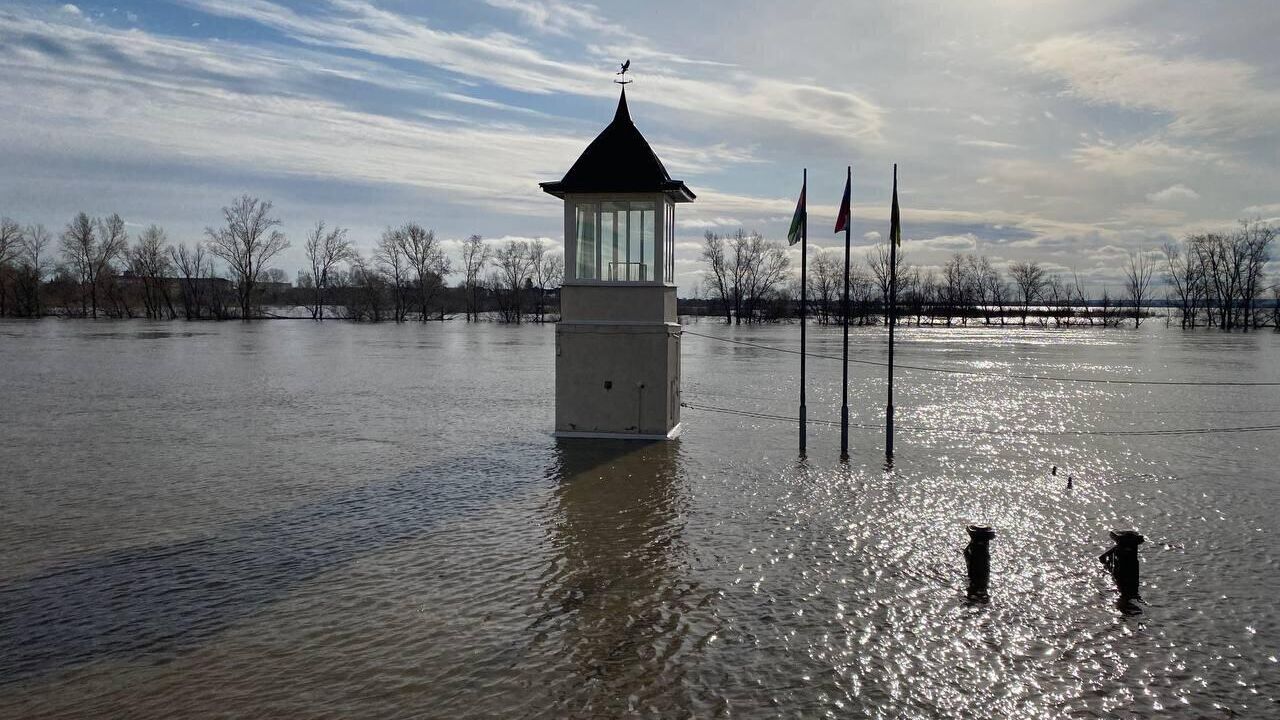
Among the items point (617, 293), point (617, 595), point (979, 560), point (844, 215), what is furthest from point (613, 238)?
point (979, 560)

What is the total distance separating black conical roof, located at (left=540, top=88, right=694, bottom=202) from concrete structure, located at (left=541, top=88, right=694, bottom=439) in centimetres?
2

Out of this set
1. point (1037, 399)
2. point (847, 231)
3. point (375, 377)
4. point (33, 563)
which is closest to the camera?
point (33, 563)

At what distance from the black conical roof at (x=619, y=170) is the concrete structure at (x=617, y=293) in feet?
0.07

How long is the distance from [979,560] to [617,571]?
148 inches

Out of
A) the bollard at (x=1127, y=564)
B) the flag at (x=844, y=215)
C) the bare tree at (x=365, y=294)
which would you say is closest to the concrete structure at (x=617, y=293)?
the flag at (x=844, y=215)

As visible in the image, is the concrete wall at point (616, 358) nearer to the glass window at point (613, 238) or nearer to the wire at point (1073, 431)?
the glass window at point (613, 238)

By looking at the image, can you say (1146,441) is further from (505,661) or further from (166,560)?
(166,560)

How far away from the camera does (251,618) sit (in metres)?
7.29

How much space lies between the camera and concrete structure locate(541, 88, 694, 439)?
1631 centimetres

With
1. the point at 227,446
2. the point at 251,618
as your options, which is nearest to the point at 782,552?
the point at 251,618

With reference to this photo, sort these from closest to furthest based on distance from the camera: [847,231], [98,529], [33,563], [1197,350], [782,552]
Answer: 1. [33,563]
2. [782,552]
3. [98,529]
4. [847,231]
5. [1197,350]

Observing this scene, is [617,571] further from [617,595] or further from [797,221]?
[797,221]

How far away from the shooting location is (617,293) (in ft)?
53.8

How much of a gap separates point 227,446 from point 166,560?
7.55 m
